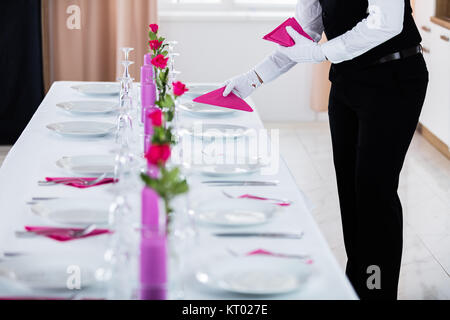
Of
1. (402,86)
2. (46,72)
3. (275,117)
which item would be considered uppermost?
(402,86)

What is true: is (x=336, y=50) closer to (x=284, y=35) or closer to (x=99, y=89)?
(x=284, y=35)

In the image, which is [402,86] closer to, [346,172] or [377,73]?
[377,73]

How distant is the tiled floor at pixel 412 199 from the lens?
9.03 ft

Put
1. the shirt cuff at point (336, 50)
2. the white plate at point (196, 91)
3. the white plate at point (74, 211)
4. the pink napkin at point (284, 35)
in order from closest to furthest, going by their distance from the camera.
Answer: the white plate at point (74, 211), the shirt cuff at point (336, 50), the pink napkin at point (284, 35), the white plate at point (196, 91)

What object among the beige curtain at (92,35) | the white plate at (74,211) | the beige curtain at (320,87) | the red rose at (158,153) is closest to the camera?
the red rose at (158,153)

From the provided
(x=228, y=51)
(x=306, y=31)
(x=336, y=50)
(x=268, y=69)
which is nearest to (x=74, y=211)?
(x=336, y=50)

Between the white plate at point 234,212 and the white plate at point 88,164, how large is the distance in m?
0.34

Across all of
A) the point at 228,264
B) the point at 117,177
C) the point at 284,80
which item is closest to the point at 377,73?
the point at 117,177

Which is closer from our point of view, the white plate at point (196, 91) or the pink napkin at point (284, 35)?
the pink napkin at point (284, 35)

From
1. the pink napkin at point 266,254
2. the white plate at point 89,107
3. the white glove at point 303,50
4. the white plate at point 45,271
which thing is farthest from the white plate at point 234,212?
the white plate at point 89,107

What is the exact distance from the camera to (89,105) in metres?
2.49

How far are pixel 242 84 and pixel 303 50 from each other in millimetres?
265

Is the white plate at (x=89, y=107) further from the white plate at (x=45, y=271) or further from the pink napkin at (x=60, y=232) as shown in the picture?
the white plate at (x=45, y=271)
